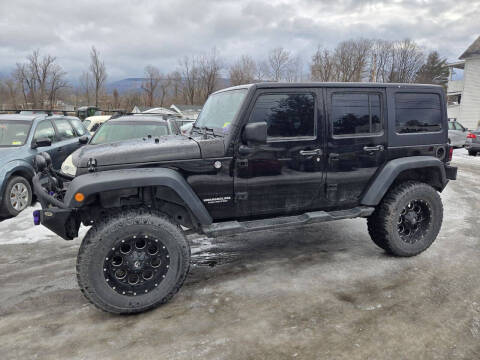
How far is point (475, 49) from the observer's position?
1173 inches

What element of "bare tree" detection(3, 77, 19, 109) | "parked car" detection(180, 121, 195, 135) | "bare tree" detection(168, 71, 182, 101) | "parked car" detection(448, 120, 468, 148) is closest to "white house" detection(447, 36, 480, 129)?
"parked car" detection(448, 120, 468, 148)

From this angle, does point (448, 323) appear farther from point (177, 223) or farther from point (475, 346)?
point (177, 223)

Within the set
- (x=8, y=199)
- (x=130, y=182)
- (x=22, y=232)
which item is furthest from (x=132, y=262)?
(x=8, y=199)

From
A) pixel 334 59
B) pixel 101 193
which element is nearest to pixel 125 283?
pixel 101 193

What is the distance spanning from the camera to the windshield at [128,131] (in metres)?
7.14

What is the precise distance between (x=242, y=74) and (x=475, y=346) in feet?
199

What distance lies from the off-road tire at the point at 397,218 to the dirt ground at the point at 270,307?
0.53 ft

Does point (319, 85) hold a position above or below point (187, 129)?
above

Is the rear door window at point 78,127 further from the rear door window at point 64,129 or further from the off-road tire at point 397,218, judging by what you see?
the off-road tire at point 397,218

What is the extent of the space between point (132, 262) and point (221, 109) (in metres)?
1.88

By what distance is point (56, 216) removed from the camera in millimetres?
2943

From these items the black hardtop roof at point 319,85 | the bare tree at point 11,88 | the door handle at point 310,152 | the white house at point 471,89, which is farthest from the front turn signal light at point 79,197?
the bare tree at point 11,88

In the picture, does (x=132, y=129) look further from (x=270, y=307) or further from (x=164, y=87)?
(x=164, y=87)

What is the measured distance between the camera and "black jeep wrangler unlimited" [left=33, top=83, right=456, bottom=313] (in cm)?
298
